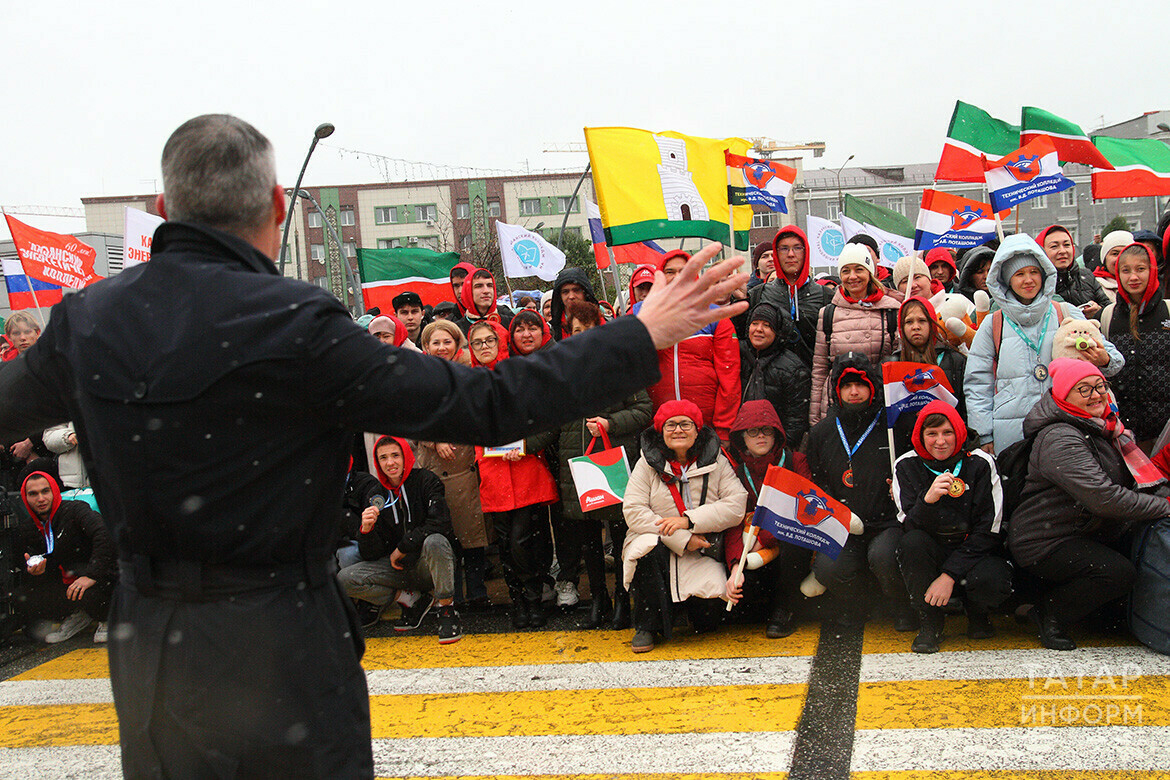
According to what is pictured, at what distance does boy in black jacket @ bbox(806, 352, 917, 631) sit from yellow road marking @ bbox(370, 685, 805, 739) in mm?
1214

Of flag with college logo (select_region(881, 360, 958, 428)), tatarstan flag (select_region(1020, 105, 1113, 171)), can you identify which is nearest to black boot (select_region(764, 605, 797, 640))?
flag with college logo (select_region(881, 360, 958, 428))

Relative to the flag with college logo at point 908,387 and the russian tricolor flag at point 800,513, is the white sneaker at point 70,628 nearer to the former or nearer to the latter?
the russian tricolor flag at point 800,513

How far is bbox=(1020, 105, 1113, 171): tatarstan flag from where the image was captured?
859 cm

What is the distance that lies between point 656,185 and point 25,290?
924 cm

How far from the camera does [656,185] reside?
7352mm

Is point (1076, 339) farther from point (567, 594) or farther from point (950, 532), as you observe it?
point (567, 594)

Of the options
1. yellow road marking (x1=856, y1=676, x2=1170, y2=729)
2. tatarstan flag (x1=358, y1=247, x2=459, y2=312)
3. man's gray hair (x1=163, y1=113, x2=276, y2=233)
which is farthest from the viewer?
tatarstan flag (x1=358, y1=247, x2=459, y2=312)

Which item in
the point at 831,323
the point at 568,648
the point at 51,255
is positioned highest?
the point at 51,255

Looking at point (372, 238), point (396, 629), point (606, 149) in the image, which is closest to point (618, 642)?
point (396, 629)

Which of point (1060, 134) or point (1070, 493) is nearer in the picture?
point (1070, 493)

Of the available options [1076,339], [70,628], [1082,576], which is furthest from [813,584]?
[70,628]

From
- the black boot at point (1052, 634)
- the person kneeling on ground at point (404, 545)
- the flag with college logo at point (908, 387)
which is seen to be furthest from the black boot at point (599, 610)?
the black boot at point (1052, 634)

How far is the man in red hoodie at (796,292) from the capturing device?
762 cm

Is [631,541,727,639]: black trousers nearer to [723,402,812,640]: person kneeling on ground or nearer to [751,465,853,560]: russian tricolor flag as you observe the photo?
[723,402,812,640]: person kneeling on ground
